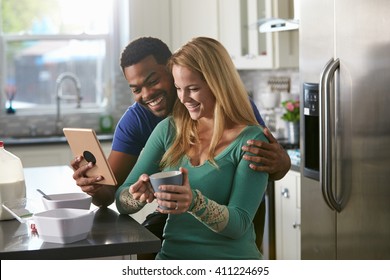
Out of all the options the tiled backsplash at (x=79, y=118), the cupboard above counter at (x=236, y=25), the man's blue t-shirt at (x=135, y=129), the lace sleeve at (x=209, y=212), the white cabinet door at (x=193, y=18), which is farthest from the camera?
the tiled backsplash at (x=79, y=118)

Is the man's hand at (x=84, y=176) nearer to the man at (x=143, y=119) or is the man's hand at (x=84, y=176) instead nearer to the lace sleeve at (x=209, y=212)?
the man at (x=143, y=119)

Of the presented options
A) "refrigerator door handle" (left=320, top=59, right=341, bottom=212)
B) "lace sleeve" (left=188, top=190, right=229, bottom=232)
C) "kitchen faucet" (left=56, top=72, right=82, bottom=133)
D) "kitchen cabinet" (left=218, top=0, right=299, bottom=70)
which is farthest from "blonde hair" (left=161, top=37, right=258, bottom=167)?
"kitchen faucet" (left=56, top=72, right=82, bottom=133)

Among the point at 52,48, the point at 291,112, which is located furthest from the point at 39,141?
the point at 291,112

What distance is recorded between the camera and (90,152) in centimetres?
194

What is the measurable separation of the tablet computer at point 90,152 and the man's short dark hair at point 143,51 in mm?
226

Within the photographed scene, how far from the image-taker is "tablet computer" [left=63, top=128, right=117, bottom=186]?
1905mm

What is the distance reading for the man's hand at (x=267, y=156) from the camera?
1.88 meters

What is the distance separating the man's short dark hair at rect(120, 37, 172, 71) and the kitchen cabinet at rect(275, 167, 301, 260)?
1360 mm

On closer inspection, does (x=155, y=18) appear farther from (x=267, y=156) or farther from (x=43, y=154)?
(x=43, y=154)

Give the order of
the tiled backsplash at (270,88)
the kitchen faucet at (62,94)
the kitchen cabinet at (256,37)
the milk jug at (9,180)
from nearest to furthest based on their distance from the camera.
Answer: the milk jug at (9,180)
the kitchen cabinet at (256,37)
the tiled backsplash at (270,88)
the kitchen faucet at (62,94)

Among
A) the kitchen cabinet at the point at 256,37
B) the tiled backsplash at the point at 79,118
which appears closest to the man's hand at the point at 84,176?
the kitchen cabinet at the point at 256,37

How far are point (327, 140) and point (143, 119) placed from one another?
0.58 meters
